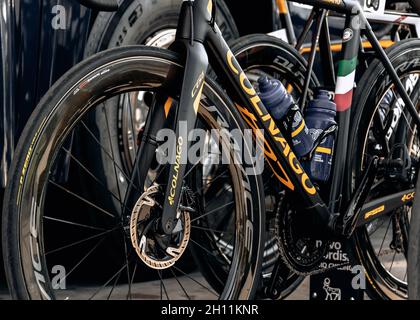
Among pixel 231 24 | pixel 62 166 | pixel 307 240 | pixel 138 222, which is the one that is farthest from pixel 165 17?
pixel 138 222

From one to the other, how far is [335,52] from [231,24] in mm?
Result: 541

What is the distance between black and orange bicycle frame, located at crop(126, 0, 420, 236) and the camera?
8.24ft

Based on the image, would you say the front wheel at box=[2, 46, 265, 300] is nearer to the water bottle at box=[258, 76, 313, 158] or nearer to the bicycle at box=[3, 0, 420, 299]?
the bicycle at box=[3, 0, 420, 299]

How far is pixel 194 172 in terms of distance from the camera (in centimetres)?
335

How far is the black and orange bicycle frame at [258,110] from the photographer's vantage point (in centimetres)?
251

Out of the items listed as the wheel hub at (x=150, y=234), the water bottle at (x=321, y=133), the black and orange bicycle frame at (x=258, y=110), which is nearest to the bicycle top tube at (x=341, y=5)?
the black and orange bicycle frame at (x=258, y=110)

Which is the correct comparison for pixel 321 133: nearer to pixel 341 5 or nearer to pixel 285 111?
pixel 285 111

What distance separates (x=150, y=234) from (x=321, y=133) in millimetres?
947

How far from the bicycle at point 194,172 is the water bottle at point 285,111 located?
0.09 metres

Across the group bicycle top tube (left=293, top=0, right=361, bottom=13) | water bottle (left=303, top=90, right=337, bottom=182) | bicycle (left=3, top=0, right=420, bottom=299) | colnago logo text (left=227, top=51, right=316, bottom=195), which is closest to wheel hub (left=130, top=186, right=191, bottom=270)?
bicycle (left=3, top=0, right=420, bottom=299)

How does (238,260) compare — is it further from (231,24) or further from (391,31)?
(391,31)

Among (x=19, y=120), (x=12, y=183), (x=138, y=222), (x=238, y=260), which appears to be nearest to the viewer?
(x=12, y=183)

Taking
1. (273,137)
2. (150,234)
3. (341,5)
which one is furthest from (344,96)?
(150,234)
